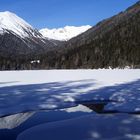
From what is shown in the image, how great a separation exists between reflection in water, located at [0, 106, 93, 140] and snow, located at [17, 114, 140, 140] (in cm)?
35

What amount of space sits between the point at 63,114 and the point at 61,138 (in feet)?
10.4

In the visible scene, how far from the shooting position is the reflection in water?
833 centimetres

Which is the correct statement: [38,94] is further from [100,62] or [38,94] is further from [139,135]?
[100,62]

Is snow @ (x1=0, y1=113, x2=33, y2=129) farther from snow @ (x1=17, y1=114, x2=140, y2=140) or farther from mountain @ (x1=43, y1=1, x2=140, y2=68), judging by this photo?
mountain @ (x1=43, y1=1, x2=140, y2=68)

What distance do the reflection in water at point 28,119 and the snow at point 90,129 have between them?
35 cm

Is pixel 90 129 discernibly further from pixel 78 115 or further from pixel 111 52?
pixel 111 52

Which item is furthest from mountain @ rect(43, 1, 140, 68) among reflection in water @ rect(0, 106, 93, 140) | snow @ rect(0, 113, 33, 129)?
snow @ rect(0, 113, 33, 129)

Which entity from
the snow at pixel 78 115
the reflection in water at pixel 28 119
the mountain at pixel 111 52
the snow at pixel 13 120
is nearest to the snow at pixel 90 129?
the snow at pixel 78 115

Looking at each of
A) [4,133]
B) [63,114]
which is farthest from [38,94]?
[4,133]

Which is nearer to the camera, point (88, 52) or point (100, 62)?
point (100, 62)

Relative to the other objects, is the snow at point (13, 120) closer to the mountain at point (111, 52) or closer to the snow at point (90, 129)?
the snow at point (90, 129)

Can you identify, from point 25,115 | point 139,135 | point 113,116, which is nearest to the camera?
point 139,135

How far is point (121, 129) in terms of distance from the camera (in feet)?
26.4

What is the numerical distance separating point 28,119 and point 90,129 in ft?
7.75
